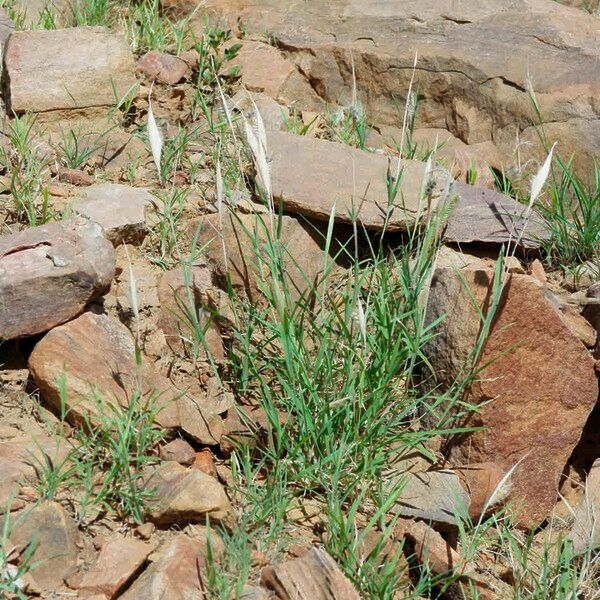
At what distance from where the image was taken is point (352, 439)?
279 centimetres

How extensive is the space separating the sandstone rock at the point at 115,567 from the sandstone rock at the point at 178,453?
320 mm

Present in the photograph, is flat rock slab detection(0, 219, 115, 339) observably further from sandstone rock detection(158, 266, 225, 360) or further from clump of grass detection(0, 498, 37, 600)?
clump of grass detection(0, 498, 37, 600)

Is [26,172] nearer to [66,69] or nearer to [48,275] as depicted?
[66,69]

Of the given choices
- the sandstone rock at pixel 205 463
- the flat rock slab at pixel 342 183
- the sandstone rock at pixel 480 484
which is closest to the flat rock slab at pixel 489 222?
the flat rock slab at pixel 342 183

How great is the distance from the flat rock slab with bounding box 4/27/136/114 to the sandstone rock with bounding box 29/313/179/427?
1.24 metres

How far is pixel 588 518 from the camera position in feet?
A: 9.57

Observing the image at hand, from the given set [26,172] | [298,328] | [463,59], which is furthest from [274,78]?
[298,328]

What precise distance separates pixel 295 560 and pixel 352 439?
505mm

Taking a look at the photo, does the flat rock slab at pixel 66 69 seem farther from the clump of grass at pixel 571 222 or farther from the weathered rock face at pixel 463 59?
the clump of grass at pixel 571 222

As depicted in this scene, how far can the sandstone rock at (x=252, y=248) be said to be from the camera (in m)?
3.21

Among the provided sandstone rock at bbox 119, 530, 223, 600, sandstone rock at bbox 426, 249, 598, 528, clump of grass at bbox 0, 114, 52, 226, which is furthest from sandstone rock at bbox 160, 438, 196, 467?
clump of grass at bbox 0, 114, 52, 226

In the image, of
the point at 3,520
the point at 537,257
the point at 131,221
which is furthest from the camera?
the point at 537,257

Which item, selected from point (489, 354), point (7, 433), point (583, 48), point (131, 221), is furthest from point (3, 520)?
point (583, 48)

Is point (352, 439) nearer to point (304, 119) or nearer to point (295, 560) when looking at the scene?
point (295, 560)
